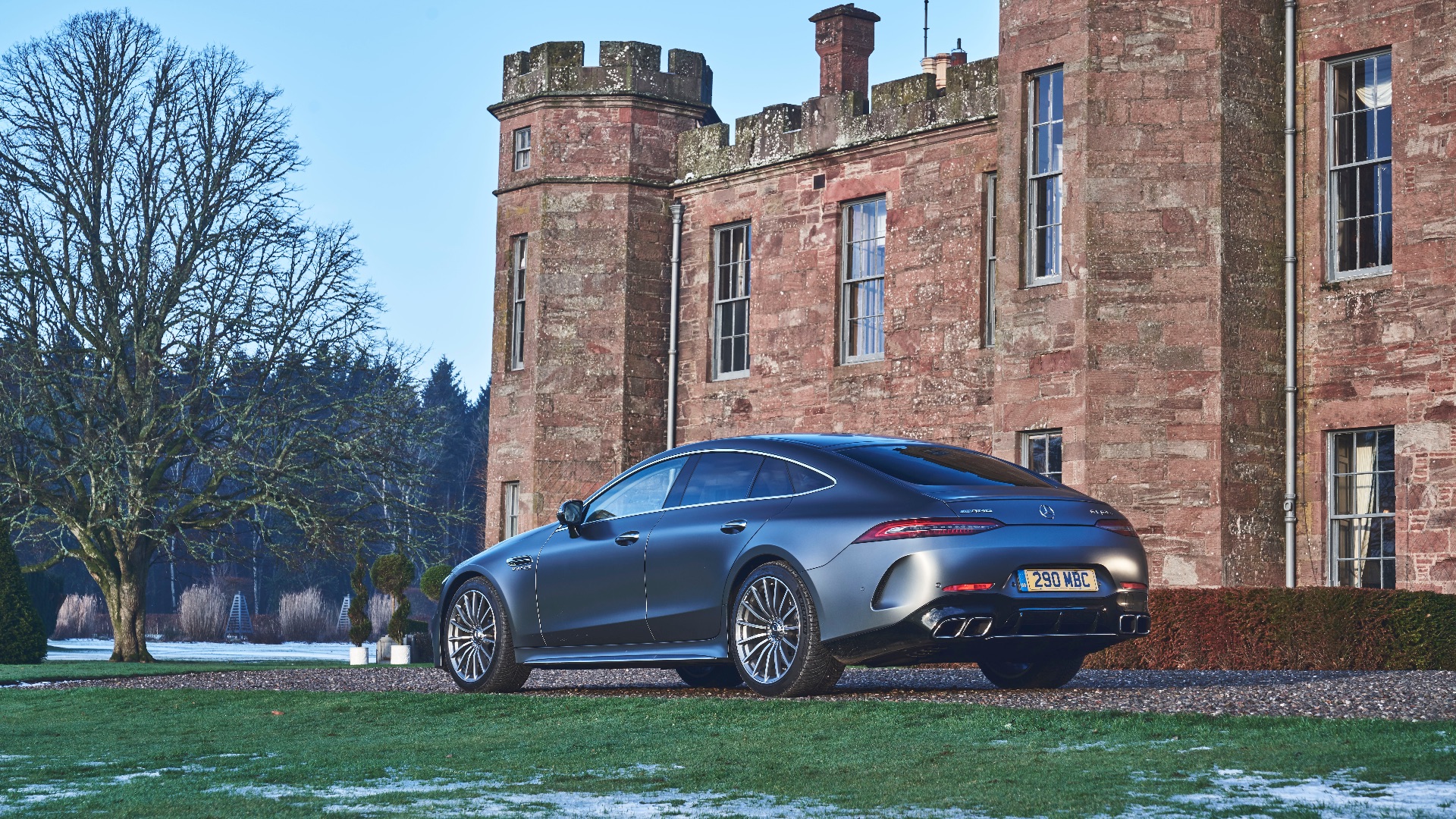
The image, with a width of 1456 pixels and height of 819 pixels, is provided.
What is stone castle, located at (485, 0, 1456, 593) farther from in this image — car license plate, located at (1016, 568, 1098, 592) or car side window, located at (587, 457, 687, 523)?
car license plate, located at (1016, 568, 1098, 592)

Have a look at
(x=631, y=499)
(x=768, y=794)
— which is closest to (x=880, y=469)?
(x=631, y=499)

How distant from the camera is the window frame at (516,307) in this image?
24.8 metres

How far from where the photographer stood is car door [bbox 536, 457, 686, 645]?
33.0 feet

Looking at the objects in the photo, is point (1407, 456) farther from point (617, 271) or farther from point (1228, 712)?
point (617, 271)

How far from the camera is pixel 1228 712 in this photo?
809 cm

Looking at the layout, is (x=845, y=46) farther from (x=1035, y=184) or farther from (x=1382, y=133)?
(x=1382, y=133)

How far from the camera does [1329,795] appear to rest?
5.68 metres

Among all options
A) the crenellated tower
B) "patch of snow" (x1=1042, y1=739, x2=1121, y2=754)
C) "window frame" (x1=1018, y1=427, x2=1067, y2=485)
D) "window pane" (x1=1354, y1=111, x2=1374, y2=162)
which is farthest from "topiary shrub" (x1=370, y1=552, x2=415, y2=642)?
"patch of snow" (x1=1042, y1=739, x2=1121, y2=754)

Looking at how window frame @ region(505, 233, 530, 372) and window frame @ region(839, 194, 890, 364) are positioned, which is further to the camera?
window frame @ region(505, 233, 530, 372)

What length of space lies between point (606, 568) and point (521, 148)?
50.1 ft

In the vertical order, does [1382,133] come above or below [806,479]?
above

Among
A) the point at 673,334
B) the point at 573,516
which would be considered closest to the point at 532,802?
the point at 573,516

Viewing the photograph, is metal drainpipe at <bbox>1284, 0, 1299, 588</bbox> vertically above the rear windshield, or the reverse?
metal drainpipe at <bbox>1284, 0, 1299, 588</bbox>

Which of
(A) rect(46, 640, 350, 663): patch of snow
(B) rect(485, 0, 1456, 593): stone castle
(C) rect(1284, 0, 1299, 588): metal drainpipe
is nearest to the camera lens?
(B) rect(485, 0, 1456, 593): stone castle
